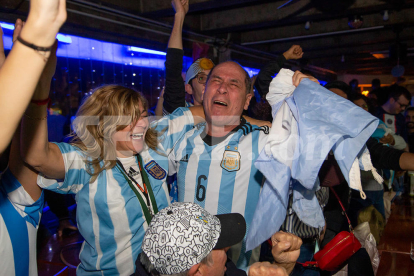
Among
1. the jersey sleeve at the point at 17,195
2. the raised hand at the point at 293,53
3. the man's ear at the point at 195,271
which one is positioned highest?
the raised hand at the point at 293,53

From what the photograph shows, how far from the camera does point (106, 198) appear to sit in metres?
1.29

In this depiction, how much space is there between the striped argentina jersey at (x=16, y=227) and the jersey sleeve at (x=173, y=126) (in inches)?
26.7

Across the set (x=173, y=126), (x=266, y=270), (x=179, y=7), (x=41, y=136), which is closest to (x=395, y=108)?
(x=179, y=7)

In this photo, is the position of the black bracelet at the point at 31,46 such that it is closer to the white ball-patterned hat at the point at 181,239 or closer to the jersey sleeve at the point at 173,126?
the white ball-patterned hat at the point at 181,239

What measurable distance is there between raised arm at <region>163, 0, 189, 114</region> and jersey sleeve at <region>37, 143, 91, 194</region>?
0.86m

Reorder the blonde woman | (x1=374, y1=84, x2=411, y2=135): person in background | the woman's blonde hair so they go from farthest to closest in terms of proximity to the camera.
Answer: (x1=374, y1=84, x2=411, y2=135): person in background, the woman's blonde hair, the blonde woman

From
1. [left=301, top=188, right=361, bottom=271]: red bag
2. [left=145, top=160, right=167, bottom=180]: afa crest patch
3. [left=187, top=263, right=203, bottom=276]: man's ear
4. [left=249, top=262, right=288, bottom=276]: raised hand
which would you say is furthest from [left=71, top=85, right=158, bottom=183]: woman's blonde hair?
[left=301, top=188, right=361, bottom=271]: red bag

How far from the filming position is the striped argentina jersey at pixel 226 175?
5.10 feet

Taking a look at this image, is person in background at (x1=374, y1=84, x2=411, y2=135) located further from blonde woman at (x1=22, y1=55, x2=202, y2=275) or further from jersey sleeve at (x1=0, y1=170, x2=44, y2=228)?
jersey sleeve at (x1=0, y1=170, x2=44, y2=228)

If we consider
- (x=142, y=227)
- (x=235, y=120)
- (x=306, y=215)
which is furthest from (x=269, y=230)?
(x=235, y=120)

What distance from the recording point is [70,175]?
1.21 m

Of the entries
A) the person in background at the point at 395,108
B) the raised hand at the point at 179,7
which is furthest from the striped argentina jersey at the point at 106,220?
the person in background at the point at 395,108

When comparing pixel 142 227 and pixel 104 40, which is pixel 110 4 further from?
pixel 142 227

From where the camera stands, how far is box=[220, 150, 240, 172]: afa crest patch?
1.57 meters
